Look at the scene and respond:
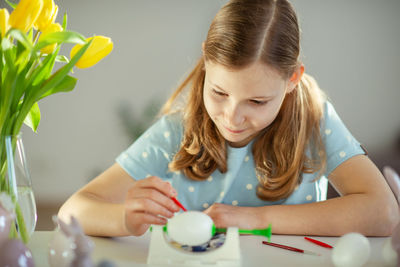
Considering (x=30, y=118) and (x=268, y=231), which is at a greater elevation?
(x=30, y=118)

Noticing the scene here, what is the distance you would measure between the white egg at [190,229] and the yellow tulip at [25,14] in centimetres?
36

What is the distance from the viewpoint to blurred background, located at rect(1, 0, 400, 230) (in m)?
2.88

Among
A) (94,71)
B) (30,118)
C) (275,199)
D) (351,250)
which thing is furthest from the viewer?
(94,71)

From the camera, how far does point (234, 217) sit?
3.13 feet

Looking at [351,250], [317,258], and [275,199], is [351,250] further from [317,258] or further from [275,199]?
[275,199]

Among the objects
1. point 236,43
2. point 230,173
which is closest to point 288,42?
point 236,43

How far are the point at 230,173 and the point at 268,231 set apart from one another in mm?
517

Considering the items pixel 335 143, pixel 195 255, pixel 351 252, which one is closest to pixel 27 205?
pixel 195 255

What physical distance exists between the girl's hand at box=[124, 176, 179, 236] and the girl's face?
10.2 inches

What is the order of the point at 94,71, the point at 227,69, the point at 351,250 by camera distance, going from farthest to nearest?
the point at 94,71
the point at 227,69
the point at 351,250

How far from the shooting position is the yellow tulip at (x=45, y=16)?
2.43 ft

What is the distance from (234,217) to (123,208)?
217 mm

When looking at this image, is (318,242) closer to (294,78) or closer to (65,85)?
(294,78)

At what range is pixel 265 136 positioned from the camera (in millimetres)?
1247
